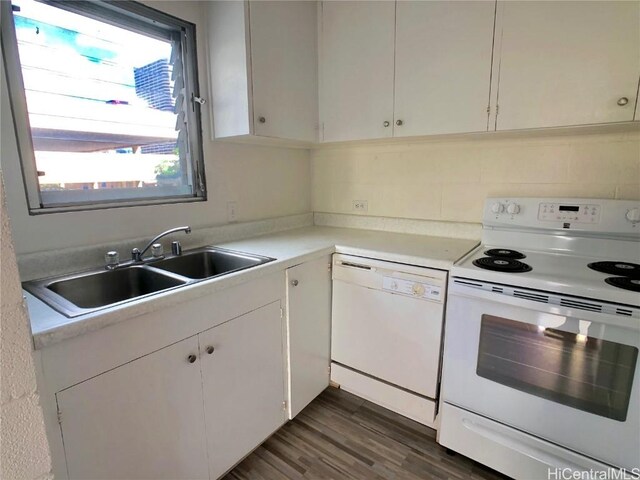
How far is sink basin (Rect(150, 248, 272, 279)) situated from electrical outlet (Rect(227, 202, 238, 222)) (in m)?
0.33

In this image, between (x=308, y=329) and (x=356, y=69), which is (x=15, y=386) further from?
(x=356, y=69)

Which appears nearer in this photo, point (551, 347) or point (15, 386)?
point (15, 386)

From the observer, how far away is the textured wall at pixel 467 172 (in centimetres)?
159

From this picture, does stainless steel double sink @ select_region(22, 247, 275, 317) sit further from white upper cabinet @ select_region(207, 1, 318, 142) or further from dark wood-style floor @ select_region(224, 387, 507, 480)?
dark wood-style floor @ select_region(224, 387, 507, 480)

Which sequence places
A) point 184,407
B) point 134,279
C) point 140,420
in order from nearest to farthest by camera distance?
point 140,420, point 184,407, point 134,279

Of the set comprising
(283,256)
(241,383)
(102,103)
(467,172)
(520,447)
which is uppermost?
(102,103)

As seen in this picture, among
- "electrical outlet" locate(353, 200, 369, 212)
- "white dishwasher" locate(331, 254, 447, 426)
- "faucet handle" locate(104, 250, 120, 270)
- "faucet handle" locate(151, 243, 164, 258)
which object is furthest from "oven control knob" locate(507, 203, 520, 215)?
"faucet handle" locate(104, 250, 120, 270)

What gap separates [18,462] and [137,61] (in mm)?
1703

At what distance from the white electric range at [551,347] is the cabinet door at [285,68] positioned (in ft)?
3.99

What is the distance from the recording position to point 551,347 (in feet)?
4.13

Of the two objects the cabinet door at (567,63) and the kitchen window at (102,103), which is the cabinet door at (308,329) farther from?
the cabinet door at (567,63)

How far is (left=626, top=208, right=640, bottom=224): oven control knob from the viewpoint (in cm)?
144

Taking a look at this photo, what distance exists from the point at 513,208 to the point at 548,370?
83 cm

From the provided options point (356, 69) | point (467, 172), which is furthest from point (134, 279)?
point (467, 172)
